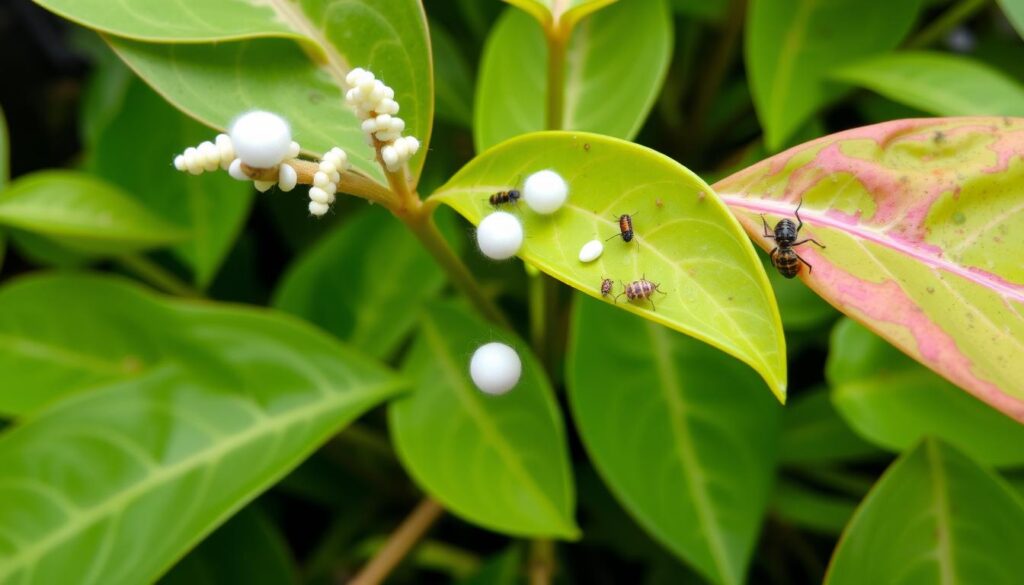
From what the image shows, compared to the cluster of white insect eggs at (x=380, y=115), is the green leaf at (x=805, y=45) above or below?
above

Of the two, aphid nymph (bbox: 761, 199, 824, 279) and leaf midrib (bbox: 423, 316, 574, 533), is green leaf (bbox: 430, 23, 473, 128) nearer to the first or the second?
leaf midrib (bbox: 423, 316, 574, 533)

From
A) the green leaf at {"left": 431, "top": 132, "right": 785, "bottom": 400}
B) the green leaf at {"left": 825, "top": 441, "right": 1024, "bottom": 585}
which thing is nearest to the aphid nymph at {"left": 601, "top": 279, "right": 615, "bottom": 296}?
the green leaf at {"left": 431, "top": 132, "right": 785, "bottom": 400}

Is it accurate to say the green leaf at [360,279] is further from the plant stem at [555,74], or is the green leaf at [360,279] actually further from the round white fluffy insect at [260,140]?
the round white fluffy insect at [260,140]

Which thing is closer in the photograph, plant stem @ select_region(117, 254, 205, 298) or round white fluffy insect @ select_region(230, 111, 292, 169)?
round white fluffy insect @ select_region(230, 111, 292, 169)

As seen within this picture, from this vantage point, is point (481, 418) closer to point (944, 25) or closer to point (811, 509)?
point (811, 509)

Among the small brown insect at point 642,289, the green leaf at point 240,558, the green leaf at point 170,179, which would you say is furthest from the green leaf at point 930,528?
the green leaf at point 170,179

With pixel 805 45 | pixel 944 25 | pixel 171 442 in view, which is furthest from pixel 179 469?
pixel 944 25
